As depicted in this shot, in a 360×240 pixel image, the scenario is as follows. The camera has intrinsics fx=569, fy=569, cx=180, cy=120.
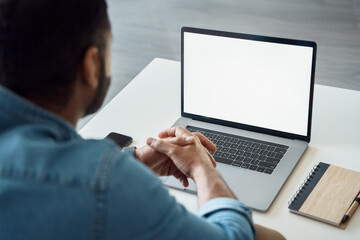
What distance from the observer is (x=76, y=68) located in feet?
3.12

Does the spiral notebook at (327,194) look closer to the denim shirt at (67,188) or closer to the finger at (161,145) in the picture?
the finger at (161,145)

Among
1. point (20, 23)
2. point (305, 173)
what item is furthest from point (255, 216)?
point (20, 23)

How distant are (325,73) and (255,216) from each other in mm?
2333

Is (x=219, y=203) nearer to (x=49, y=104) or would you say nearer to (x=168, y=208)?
(x=168, y=208)

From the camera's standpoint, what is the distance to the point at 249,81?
5.66ft

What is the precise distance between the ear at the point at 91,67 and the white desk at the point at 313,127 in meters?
0.58

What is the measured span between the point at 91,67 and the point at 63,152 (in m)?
0.18

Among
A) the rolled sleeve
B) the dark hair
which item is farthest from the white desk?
the dark hair

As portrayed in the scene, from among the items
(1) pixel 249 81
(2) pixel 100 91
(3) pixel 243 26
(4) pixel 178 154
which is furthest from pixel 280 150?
(3) pixel 243 26

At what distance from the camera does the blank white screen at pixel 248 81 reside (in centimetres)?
166

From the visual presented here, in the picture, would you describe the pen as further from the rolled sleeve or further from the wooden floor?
the wooden floor

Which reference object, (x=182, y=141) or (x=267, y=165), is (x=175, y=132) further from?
(x=267, y=165)

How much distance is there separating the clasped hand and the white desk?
68 millimetres

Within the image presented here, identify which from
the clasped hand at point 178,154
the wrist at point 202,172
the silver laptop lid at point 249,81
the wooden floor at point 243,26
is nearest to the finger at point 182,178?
the clasped hand at point 178,154
